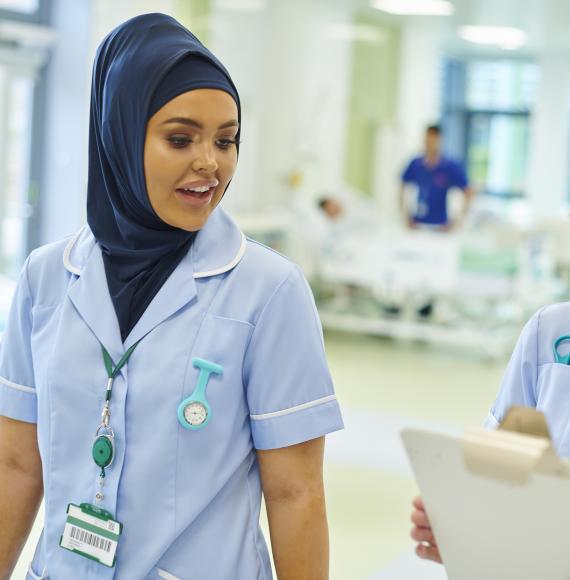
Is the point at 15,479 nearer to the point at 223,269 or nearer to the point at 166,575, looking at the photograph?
the point at 166,575

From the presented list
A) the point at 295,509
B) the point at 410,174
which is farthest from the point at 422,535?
the point at 410,174

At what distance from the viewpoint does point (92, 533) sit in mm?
1348

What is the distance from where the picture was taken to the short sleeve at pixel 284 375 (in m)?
1.35

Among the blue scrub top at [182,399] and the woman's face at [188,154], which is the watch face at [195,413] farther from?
the woman's face at [188,154]

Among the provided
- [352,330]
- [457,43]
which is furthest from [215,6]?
[457,43]

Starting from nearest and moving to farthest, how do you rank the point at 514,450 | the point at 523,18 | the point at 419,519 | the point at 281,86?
the point at 514,450, the point at 419,519, the point at 281,86, the point at 523,18

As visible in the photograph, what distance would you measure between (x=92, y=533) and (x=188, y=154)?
54 cm

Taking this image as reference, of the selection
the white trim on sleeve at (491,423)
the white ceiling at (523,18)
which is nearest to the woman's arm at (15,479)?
the white trim on sleeve at (491,423)

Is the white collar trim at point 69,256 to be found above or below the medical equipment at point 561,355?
above

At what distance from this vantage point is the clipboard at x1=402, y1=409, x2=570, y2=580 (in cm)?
93

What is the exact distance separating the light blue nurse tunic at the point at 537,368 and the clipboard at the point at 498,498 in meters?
0.45

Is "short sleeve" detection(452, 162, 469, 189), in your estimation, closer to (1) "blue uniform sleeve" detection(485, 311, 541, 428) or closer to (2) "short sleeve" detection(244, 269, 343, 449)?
(1) "blue uniform sleeve" detection(485, 311, 541, 428)

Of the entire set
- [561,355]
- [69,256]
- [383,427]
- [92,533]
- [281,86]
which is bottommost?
[383,427]

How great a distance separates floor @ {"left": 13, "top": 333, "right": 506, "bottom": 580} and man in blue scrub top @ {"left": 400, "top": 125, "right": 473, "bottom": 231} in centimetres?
153
